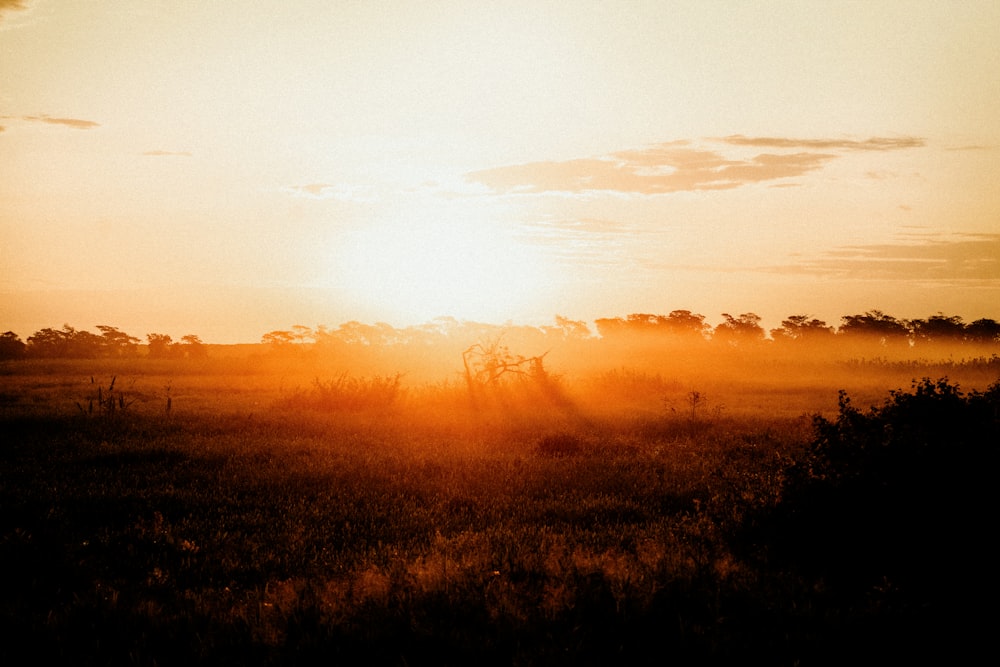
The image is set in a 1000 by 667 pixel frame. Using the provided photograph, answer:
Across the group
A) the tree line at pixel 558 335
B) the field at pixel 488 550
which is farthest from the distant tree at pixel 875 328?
the field at pixel 488 550

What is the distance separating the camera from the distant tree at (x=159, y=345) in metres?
64.6

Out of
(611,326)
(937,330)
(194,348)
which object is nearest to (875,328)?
(937,330)

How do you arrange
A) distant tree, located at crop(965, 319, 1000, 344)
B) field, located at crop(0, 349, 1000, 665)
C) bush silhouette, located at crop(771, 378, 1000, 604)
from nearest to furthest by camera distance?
field, located at crop(0, 349, 1000, 665) → bush silhouette, located at crop(771, 378, 1000, 604) → distant tree, located at crop(965, 319, 1000, 344)

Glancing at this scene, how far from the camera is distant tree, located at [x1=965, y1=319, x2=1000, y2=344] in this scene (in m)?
68.6

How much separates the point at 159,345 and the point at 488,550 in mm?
71127

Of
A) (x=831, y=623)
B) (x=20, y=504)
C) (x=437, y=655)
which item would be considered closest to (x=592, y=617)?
(x=437, y=655)

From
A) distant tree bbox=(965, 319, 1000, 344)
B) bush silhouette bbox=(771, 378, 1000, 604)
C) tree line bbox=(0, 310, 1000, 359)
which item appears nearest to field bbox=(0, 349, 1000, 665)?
bush silhouette bbox=(771, 378, 1000, 604)

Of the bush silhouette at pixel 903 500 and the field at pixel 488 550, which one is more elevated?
the bush silhouette at pixel 903 500

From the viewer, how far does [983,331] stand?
69.2 meters

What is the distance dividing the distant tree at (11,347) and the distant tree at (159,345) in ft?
34.4

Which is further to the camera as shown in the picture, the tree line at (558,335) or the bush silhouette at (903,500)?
the tree line at (558,335)

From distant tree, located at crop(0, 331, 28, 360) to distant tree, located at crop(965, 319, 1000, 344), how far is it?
9530cm

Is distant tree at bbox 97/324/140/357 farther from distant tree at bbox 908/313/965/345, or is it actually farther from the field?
distant tree at bbox 908/313/965/345

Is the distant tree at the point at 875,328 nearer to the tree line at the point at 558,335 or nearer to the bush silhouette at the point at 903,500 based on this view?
the tree line at the point at 558,335
